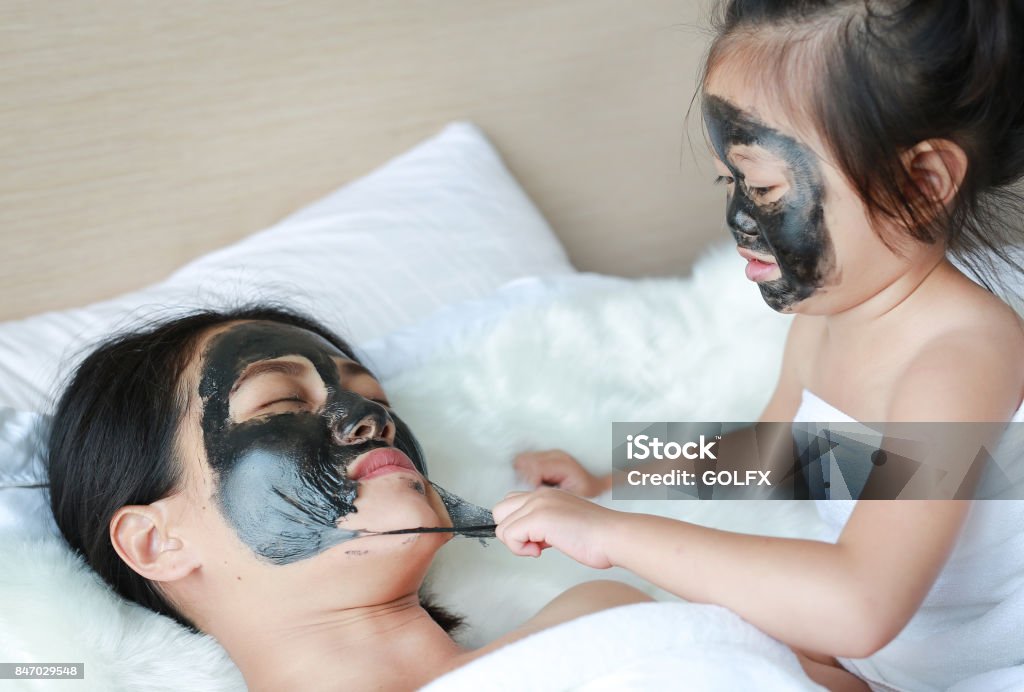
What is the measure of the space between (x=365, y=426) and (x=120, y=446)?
0.26 metres

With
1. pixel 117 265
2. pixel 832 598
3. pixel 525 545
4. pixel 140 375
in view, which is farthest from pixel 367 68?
pixel 832 598

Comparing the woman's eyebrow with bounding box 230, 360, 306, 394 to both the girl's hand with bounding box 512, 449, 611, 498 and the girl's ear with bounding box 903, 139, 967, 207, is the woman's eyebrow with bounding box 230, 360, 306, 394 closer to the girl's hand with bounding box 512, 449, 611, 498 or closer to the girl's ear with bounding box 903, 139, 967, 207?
Result: the girl's hand with bounding box 512, 449, 611, 498

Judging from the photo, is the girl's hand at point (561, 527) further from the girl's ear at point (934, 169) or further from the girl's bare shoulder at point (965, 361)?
the girl's ear at point (934, 169)

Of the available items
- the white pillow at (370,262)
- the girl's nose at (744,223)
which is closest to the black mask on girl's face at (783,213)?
the girl's nose at (744,223)

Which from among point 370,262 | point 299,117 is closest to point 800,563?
point 370,262

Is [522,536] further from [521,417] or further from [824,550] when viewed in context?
[521,417]

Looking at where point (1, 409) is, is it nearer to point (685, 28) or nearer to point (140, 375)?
point (140, 375)

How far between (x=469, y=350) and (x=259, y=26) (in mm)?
577

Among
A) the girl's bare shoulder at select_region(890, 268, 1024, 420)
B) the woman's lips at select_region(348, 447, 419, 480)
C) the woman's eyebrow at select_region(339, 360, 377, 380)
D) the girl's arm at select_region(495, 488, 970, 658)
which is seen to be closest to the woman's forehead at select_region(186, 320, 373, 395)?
the woman's eyebrow at select_region(339, 360, 377, 380)

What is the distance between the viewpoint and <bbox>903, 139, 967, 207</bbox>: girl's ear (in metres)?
0.90

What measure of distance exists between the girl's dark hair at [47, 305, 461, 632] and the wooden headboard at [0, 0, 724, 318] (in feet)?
1.24

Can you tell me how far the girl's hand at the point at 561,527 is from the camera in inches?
35.3

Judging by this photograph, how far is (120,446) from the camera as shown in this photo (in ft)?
3.42

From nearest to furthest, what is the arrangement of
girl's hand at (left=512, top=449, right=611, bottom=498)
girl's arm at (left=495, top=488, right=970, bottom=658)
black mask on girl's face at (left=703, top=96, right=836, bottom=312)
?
girl's arm at (left=495, top=488, right=970, bottom=658) < black mask on girl's face at (left=703, top=96, right=836, bottom=312) < girl's hand at (left=512, top=449, right=611, bottom=498)
